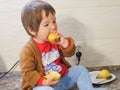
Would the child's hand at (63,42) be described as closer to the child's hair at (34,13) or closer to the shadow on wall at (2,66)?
the child's hair at (34,13)

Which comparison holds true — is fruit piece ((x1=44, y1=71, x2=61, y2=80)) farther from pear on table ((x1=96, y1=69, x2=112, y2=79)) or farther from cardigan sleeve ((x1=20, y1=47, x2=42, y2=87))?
pear on table ((x1=96, y1=69, x2=112, y2=79))

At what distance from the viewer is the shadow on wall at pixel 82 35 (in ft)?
4.64

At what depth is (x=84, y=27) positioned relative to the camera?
142 cm

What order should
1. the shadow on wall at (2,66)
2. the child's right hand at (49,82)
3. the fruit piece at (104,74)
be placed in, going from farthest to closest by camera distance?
the shadow on wall at (2,66) < the fruit piece at (104,74) < the child's right hand at (49,82)

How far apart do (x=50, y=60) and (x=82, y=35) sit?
1.10ft

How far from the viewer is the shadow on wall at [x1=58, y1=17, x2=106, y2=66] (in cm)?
142

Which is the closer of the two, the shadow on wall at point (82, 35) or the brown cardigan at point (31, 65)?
the brown cardigan at point (31, 65)

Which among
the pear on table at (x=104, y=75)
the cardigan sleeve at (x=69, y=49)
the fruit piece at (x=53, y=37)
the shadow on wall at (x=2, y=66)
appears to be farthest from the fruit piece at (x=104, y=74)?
the shadow on wall at (x=2, y=66)

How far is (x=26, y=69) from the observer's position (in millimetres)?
1115

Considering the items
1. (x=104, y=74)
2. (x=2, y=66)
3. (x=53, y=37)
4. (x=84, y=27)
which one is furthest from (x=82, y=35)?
(x=2, y=66)

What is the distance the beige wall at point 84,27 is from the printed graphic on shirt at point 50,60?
27 cm

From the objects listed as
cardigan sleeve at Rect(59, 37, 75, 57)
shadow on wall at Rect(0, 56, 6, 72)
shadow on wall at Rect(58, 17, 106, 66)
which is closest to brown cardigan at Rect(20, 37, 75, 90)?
cardigan sleeve at Rect(59, 37, 75, 57)

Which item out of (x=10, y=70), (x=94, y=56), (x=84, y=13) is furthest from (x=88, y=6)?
(x=10, y=70)

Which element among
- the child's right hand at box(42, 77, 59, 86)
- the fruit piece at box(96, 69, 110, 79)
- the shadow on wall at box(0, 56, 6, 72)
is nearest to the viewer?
the child's right hand at box(42, 77, 59, 86)
